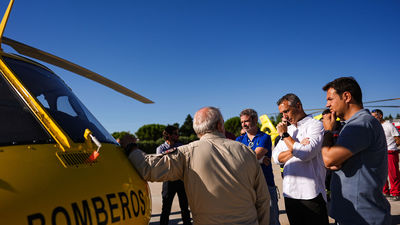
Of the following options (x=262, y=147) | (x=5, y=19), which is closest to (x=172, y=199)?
(x=262, y=147)

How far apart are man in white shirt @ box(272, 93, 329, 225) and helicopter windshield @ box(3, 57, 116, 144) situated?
1996 mm

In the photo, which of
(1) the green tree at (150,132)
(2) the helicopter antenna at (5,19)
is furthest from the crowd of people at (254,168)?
(1) the green tree at (150,132)

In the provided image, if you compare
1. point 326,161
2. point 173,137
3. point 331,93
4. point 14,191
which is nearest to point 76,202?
point 14,191

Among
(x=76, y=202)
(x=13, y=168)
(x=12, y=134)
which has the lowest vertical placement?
(x=76, y=202)

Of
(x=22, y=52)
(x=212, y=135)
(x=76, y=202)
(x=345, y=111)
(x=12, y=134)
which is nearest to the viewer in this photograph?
(x=76, y=202)

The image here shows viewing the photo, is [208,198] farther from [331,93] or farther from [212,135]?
[331,93]

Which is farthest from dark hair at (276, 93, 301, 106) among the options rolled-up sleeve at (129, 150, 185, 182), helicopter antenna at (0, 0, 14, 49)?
helicopter antenna at (0, 0, 14, 49)

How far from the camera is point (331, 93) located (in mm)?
2301

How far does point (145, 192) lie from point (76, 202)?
691 mm

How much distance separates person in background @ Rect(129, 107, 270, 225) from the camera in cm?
188

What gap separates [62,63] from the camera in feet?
8.35

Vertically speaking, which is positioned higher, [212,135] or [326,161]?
[212,135]

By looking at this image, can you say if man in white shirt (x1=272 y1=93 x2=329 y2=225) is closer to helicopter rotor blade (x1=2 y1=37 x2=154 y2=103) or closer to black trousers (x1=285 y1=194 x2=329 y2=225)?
black trousers (x1=285 y1=194 x2=329 y2=225)

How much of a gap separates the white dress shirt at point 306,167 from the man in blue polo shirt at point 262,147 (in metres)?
0.51
